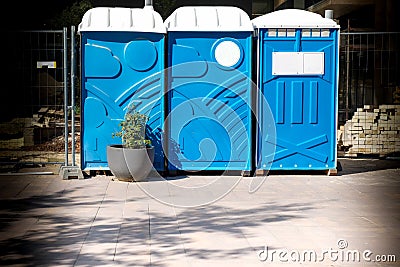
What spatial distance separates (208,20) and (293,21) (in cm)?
132

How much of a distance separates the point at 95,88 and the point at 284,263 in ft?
17.0

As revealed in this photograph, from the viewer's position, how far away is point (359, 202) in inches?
326

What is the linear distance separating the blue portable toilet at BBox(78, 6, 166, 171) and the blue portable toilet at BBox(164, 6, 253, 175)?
234mm

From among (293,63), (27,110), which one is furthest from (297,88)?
(27,110)

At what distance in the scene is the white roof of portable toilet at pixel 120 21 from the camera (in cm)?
981

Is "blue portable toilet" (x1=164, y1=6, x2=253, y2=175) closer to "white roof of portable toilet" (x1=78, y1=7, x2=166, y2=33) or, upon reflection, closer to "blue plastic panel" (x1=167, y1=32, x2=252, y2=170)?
"blue plastic panel" (x1=167, y1=32, x2=252, y2=170)

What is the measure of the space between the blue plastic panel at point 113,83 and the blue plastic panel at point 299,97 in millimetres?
1604

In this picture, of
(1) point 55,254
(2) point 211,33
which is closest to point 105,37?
(2) point 211,33

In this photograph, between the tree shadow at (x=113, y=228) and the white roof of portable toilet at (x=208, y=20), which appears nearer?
the tree shadow at (x=113, y=228)

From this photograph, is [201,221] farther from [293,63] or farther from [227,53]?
[293,63]

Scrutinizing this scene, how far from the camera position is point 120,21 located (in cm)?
990

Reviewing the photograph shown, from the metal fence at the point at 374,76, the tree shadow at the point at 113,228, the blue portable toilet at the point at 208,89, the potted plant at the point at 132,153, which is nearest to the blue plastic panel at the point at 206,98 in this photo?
the blue portable toilet at the point at 208,89

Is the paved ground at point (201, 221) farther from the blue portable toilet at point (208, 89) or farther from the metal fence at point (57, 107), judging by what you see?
the metal fence at point (57, 107)

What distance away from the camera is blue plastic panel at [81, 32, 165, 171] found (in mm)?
9867
